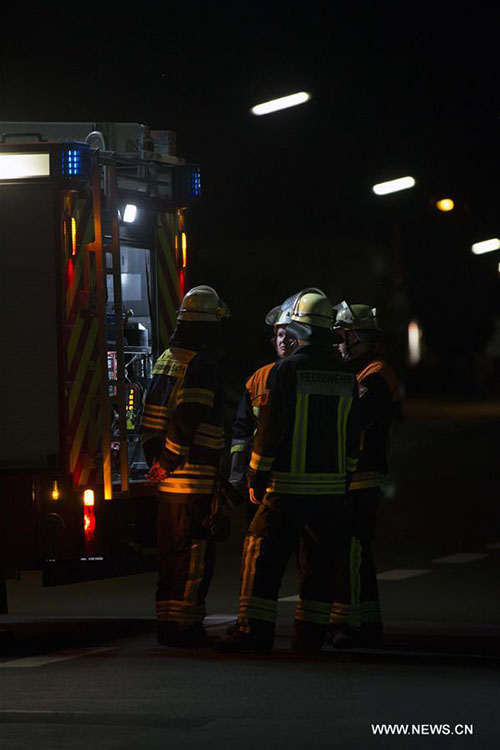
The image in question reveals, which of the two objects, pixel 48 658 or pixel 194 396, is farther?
pixel 194 396

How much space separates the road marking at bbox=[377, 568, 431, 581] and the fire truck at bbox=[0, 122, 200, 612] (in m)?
3.39

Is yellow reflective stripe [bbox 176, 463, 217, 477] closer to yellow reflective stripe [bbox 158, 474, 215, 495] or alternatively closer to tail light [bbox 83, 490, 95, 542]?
yellow reflective stripe [bbox 158, 474, 215, 495]

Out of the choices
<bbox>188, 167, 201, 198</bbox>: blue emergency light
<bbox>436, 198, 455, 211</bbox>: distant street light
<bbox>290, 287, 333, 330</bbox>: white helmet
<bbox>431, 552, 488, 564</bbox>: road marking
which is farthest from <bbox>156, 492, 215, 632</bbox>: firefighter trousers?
<bbox>436, 198, 455, 211</bbox>: distant street light

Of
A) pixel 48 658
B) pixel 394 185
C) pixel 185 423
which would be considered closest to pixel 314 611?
pixel 185 423

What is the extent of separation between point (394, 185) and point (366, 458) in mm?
25777

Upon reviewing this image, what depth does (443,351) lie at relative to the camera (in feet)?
151

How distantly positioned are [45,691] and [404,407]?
3210 cm

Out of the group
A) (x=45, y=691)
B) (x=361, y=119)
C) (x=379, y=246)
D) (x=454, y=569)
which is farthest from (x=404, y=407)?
(x=45, y=691)

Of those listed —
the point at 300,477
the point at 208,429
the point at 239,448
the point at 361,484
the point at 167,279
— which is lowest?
the point at 361,484

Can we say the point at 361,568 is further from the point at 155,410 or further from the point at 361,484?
the point at 155,410

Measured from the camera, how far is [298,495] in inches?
359

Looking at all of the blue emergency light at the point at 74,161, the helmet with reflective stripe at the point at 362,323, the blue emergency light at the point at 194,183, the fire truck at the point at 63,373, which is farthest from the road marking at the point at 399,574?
the blue emergency light at the point at 74,161

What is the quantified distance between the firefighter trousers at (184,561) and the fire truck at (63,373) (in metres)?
0.69

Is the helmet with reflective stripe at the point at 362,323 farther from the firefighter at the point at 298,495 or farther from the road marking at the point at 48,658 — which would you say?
the road marking at the point at 48,658
